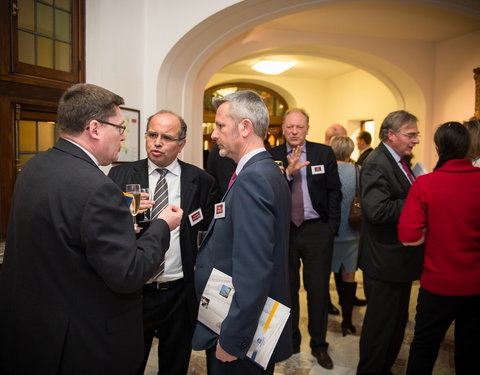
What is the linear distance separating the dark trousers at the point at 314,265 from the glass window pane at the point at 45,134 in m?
1.95

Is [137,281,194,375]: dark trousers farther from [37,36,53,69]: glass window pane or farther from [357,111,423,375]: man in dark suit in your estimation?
[37,36,53,69]: glass window pane

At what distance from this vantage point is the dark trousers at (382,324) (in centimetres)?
225

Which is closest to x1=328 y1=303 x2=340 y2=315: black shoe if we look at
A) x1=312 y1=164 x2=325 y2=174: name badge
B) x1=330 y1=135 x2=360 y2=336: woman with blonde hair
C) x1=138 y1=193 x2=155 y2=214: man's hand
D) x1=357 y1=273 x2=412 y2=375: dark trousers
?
x1=330 y1=135 x2=360 y2=336: woman with blonde hair

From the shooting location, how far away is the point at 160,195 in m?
2.00

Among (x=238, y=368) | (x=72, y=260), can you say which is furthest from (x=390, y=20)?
(x=72, y=260)

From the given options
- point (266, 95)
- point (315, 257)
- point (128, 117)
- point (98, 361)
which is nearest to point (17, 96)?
point (128, 117)

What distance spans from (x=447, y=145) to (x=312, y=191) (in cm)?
106

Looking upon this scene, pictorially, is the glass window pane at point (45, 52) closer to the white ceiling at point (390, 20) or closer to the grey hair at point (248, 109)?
the grey hair at point (248, 109)

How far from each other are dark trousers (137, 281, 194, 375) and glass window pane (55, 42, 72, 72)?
196 centimetres

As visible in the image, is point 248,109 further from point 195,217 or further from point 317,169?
point 317,169

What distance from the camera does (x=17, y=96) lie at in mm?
2496

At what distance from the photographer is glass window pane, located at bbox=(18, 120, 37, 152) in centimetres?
261

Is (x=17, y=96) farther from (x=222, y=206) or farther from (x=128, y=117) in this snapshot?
(x=222, y=206)

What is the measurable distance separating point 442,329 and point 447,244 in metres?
0.45
